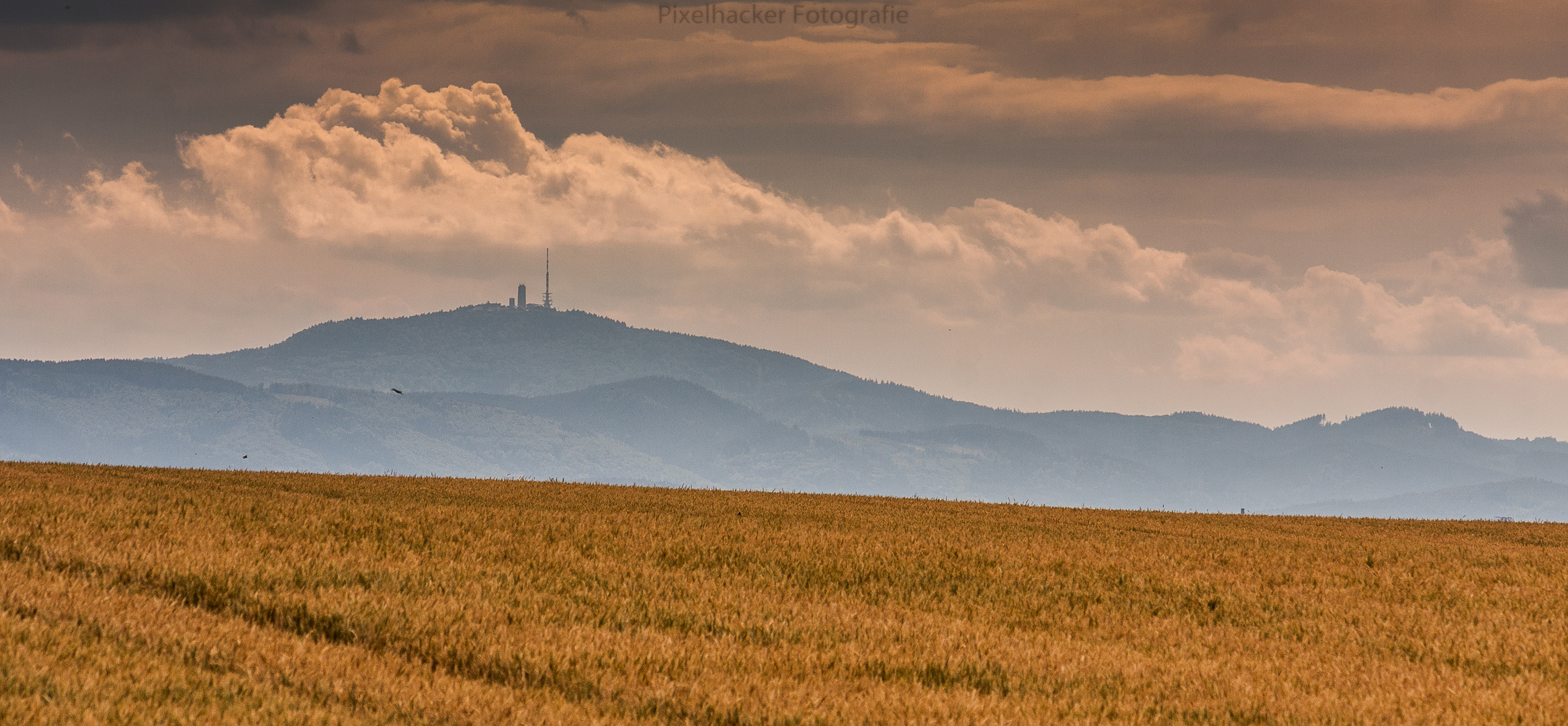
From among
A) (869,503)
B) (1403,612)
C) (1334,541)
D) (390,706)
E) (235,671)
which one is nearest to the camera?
(390,706)

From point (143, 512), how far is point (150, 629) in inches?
420

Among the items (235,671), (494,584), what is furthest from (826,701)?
(494,584)

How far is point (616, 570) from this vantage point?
16875mm

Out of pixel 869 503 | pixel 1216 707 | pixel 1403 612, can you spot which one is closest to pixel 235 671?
pixel 1216 707

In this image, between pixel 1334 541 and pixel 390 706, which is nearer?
pixel 390 706

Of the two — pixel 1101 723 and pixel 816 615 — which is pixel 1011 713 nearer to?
pixel 1101 723

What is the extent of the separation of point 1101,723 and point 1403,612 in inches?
366

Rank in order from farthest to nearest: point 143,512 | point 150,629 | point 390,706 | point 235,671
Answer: point 143,512, point 150,629, point 235,671, point 390,706

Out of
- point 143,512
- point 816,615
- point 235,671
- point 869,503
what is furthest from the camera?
point 869,503

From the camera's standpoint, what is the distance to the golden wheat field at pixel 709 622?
9625 mm

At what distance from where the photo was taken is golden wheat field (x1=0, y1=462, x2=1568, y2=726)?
31.6ft

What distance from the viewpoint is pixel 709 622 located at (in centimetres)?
1369

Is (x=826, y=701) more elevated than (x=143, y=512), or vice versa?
(x=143, y=512)

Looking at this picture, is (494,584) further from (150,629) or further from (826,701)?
(826,701)
